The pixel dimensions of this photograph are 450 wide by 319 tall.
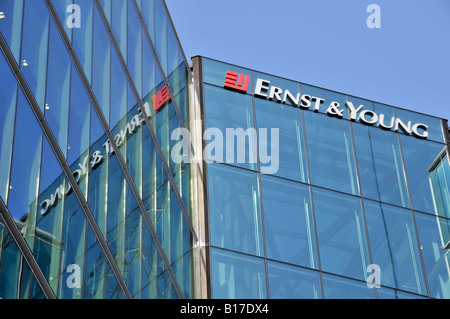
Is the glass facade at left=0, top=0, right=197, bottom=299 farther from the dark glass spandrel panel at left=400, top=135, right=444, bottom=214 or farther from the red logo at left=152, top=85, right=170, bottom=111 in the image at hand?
the dark glass spandrel panel at left=400, top=135, right=444, bottom=214

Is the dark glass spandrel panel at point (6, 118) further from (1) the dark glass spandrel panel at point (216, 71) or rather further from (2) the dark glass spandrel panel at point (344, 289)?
(1) the dark glass spandrel panel at point (216, 71)

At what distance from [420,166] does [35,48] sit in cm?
2186

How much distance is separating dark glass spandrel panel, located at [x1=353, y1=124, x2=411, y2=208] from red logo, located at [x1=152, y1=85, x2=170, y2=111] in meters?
8.74

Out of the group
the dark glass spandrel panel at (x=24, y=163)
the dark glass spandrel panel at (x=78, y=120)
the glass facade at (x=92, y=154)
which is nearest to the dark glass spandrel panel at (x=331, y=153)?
the glass facade at (x=92, y=154)

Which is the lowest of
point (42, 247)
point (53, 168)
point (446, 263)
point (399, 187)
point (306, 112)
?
point (42, 247)

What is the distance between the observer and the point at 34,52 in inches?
756

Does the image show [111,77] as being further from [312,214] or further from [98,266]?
[312,214]

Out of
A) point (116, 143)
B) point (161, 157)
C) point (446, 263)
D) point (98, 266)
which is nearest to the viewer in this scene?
point (98, 266)

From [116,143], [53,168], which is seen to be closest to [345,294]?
[116,143]

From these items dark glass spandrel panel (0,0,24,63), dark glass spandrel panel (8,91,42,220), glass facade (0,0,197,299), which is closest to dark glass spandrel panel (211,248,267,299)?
glass facade (0,0,197,299)

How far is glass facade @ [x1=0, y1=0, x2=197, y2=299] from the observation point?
58.2ft

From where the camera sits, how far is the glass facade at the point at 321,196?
106ft

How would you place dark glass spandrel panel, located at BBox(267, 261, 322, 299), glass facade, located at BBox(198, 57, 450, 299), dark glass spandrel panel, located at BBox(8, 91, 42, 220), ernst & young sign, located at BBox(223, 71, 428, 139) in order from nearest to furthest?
dark glass spandrel panel, located at BBox(8, 91, 42, 220) → dark glass spandrel panel, located at BBox(267, 261, 322, 299) → glass facade, located at BBox(198, 57, 450, 299) → ernst & young sign, located at BBox(223, 71, 428, 139)
